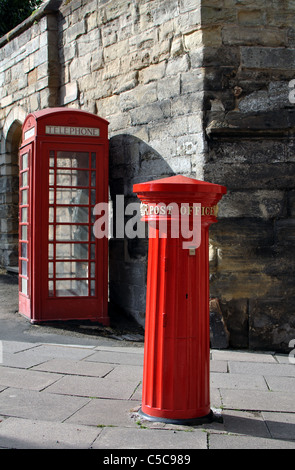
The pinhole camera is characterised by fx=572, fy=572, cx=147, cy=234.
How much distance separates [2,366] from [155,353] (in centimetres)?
191

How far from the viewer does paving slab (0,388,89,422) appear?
3.80 meters

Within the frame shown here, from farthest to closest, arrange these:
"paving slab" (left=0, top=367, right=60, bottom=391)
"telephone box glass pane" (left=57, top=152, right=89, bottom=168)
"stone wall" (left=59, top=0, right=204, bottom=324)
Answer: "telephone box glass pane" (left=57, top=152, right=89, bottom=168)
"stone wall" (left=59, top=0, right=204, bottom=324)
"paving slab" (left=0, top=367, right=60, bottom=391)

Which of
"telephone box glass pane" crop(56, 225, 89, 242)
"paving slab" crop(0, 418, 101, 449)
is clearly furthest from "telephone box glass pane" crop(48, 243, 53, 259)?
"paving slab" crop(0, 418, 101, 449)

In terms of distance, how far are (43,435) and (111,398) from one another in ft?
2.83

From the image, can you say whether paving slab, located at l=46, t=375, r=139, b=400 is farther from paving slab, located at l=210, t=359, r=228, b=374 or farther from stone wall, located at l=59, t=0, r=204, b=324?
stone wall, located at l=59, t=0, r=204, b=324

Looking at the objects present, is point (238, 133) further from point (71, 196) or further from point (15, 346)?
point (15, 346)

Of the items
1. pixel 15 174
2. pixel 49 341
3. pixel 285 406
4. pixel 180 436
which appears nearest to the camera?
pixel 180 436

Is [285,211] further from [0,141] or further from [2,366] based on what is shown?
[0,141]

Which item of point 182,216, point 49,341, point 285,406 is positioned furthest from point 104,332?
point 182,216

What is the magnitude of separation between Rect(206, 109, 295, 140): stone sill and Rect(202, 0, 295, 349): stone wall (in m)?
0.01

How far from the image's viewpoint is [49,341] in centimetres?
610

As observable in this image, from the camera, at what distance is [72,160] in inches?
268

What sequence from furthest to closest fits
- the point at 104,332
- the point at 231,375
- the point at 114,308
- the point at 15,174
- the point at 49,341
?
the point at 15,174, the point at 114,308, the point at 104,332, the point at 49,341, the point at 231,375

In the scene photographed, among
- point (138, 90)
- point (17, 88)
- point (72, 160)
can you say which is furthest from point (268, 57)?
point (17, 88)
